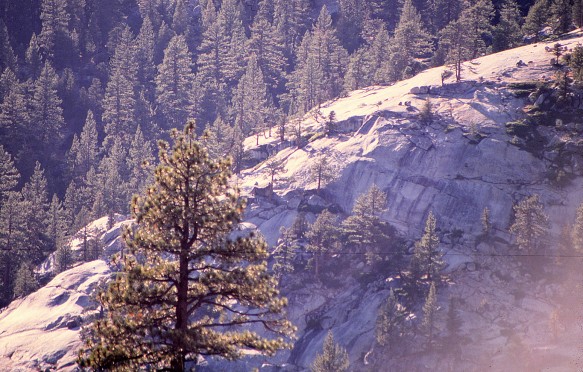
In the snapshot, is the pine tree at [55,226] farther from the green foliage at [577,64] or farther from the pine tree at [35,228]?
the green foliage at [577,64]

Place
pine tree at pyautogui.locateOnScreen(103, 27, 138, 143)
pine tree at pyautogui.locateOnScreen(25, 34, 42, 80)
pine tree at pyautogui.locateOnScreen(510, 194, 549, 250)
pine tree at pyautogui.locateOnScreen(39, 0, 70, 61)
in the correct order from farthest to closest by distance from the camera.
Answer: pine tree at pyautogui.locateOnScreen(39, 0, 70, 61) < pine tree at pyautogui.locateOnScreen(25, 34, 42, 80) < pine tree at pyautogui.locateOnScreen(103, 27, 138, 143) < pine tree at pyautogui.locateOnScreen(510, 194, 549, 250)

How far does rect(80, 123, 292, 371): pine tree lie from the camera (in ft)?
49.4

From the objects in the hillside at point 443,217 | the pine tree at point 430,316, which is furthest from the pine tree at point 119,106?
the pine tree at point 430,316

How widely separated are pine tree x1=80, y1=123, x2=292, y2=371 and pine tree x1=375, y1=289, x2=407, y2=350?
3396 centimetres

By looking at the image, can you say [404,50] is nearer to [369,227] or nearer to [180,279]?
[369,227]

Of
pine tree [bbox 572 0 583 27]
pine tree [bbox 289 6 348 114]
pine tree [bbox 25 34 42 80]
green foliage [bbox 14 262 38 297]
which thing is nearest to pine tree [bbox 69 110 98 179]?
pine tree [bbox 25 34 42 80]

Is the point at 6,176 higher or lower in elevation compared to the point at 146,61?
lower

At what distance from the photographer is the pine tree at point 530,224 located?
50.9 meters

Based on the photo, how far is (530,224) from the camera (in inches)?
2004


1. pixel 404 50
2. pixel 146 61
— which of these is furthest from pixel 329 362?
pixel 146 61

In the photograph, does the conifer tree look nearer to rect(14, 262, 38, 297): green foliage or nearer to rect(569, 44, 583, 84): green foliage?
rect(569, 44, 583, 84): green foliage

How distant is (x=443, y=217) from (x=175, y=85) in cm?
5976

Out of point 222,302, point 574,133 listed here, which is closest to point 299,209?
point 574,133

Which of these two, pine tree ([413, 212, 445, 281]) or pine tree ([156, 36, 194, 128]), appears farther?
pine tree ([156, 36, 194, 128])
